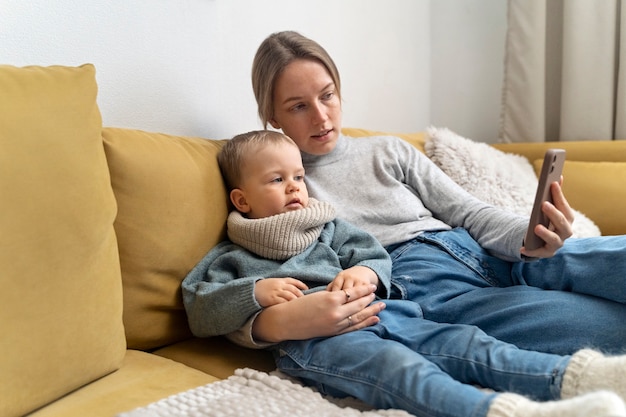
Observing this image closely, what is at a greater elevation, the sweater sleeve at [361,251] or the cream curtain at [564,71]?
the cream curtain at [564,71]

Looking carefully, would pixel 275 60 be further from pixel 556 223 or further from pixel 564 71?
pixel 564 71

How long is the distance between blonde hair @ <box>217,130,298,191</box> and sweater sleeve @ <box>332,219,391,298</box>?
0.23 m

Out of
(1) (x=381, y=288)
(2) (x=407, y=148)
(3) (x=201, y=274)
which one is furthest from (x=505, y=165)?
(3) (x=201, y=274)

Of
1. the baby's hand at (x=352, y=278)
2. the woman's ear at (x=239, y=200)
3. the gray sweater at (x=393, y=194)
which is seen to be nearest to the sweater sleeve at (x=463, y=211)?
the gray sweater at (x=393, y=194)

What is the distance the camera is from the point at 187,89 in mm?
1498

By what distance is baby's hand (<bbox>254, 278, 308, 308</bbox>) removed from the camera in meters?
1.02

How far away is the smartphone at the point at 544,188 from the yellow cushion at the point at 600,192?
2.88 ft

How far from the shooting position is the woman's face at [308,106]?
1364 mm

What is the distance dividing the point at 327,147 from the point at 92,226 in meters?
0.64

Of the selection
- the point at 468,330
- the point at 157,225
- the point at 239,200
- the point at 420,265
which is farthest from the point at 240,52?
the point at 468,330

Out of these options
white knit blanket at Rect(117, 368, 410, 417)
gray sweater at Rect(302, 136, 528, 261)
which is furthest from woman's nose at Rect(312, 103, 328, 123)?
white knit blanket at Rect(117, 368, 410, 417)

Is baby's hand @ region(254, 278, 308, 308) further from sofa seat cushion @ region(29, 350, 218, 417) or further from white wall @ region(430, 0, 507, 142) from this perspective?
white wall @ region(430, 0, 507, 142)

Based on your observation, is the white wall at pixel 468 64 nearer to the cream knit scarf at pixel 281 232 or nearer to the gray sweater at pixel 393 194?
the gray sweater at pixel 393 194

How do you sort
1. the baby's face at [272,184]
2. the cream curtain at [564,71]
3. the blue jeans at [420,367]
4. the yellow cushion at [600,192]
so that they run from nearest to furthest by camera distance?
the blue jeans at [420,367] → the baby's face at [272,184] → the yellow cushion at [600,192] → the cream curtain at [564,71]
